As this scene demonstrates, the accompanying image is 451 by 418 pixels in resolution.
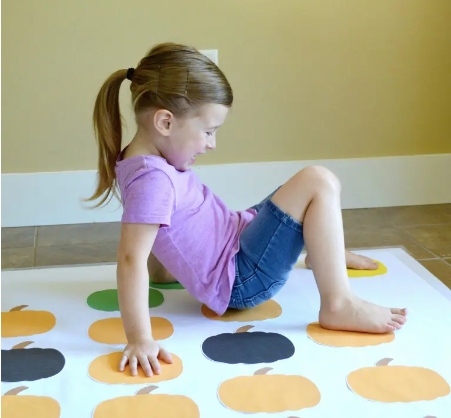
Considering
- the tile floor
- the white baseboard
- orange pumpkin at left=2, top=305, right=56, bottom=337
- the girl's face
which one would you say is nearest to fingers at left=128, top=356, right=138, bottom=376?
orange pumpkin at left=2, top=305, right=56, bottom=337

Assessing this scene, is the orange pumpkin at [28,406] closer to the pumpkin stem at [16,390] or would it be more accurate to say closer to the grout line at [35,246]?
the pumpkin stem at [16,390]

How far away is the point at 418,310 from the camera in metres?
1.12

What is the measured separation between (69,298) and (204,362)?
0.39 meters

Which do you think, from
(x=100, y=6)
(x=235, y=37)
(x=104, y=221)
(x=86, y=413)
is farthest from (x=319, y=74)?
(x=86, y=413)

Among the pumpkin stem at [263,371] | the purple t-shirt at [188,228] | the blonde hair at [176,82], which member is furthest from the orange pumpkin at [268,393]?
the blonde hair at [176,82]

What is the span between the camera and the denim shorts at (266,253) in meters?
1.04

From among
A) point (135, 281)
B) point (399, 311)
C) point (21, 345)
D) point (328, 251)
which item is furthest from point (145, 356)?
point (399, 311)

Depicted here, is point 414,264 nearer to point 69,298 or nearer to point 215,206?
point 215,206

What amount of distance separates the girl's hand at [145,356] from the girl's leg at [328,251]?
11.7 inches

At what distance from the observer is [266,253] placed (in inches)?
41.0

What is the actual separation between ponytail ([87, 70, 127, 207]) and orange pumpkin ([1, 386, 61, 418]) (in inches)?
14.5

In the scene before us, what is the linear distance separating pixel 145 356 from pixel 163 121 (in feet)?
1.25

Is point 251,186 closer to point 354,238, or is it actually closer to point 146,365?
point 354,238

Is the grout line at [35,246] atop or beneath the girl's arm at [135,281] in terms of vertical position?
beneath
